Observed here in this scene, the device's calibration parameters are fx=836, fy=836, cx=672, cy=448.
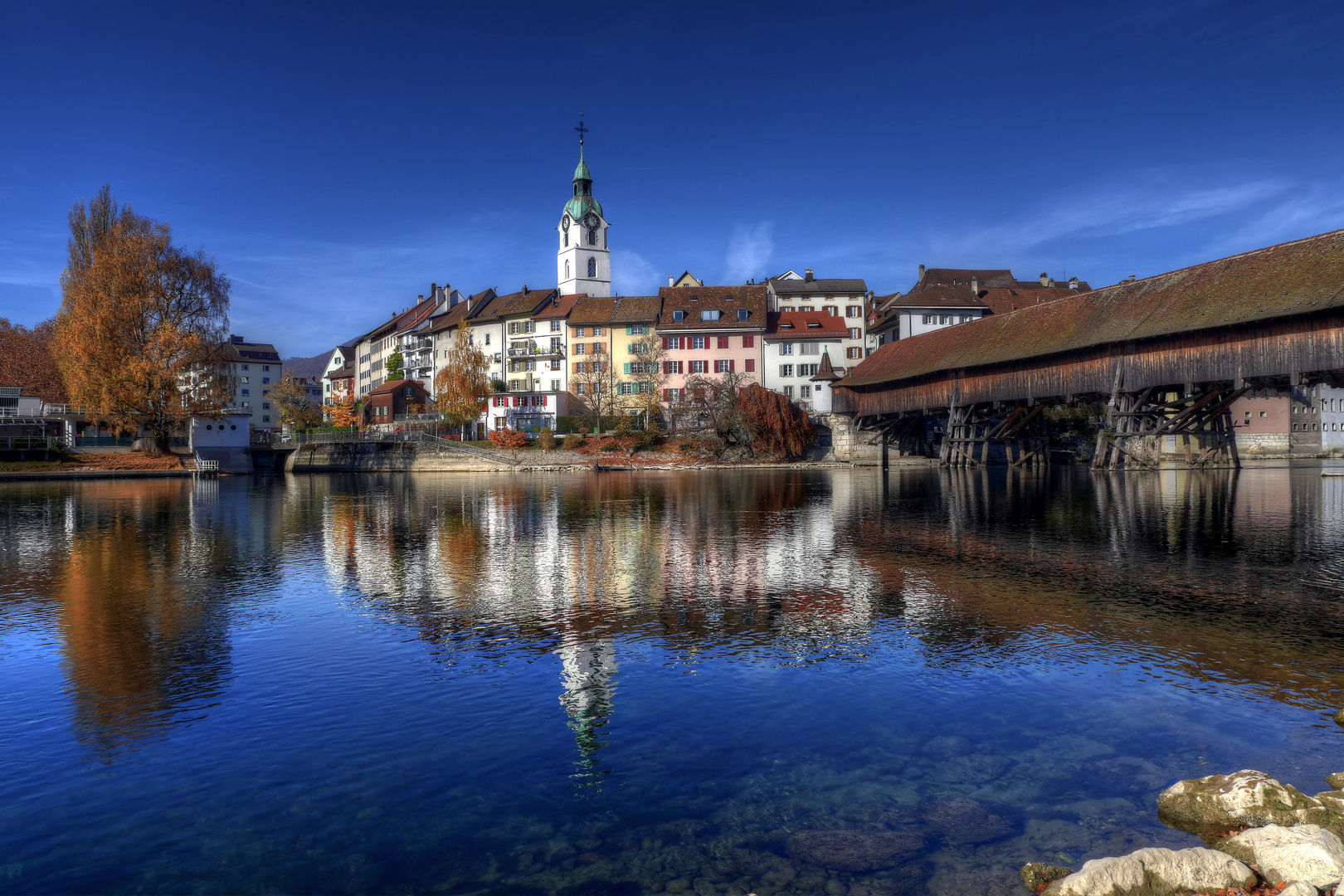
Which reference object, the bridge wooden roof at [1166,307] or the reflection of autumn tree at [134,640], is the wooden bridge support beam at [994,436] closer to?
the bridge wooden roof at [1166,307]

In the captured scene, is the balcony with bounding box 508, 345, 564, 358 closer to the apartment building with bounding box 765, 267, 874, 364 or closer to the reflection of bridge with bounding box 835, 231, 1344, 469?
the apartment building with bounding box 765, 267, 874, 364

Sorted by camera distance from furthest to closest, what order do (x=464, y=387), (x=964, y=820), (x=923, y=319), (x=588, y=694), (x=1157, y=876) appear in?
(x=923, y=319) < (x=464, y=387) < (x=588, y=694) < (x=964, y=820) < (x=1157, y=876)

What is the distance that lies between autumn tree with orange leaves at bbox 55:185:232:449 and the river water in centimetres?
4115

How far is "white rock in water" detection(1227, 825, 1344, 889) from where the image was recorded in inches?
186

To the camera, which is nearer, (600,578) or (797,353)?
(600,578)

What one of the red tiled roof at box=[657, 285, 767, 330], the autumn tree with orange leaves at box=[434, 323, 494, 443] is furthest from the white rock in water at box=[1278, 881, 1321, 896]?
the red tiled roof at box=[657, 285, 767, 330]

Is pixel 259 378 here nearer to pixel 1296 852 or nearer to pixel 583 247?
pixel 583 247

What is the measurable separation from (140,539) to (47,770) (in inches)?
701

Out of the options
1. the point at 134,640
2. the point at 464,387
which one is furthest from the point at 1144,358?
the point at 464,387

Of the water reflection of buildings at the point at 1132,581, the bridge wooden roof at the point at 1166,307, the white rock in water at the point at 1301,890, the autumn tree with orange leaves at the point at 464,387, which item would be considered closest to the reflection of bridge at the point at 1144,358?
the bridge wooden roof at the point at 1166,307

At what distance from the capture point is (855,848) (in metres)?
5.55

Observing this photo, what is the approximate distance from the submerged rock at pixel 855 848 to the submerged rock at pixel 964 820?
27 centimetres

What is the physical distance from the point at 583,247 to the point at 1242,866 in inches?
4141

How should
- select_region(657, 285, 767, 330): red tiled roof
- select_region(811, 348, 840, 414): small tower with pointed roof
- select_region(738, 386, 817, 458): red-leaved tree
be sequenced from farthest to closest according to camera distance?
select_region(657, 285, 767, 330): red tiled roof, select_region(811, 348, 840, 414): small tower with pointed roof, select_region(738, 386, 817, 458): red-leaved tree
